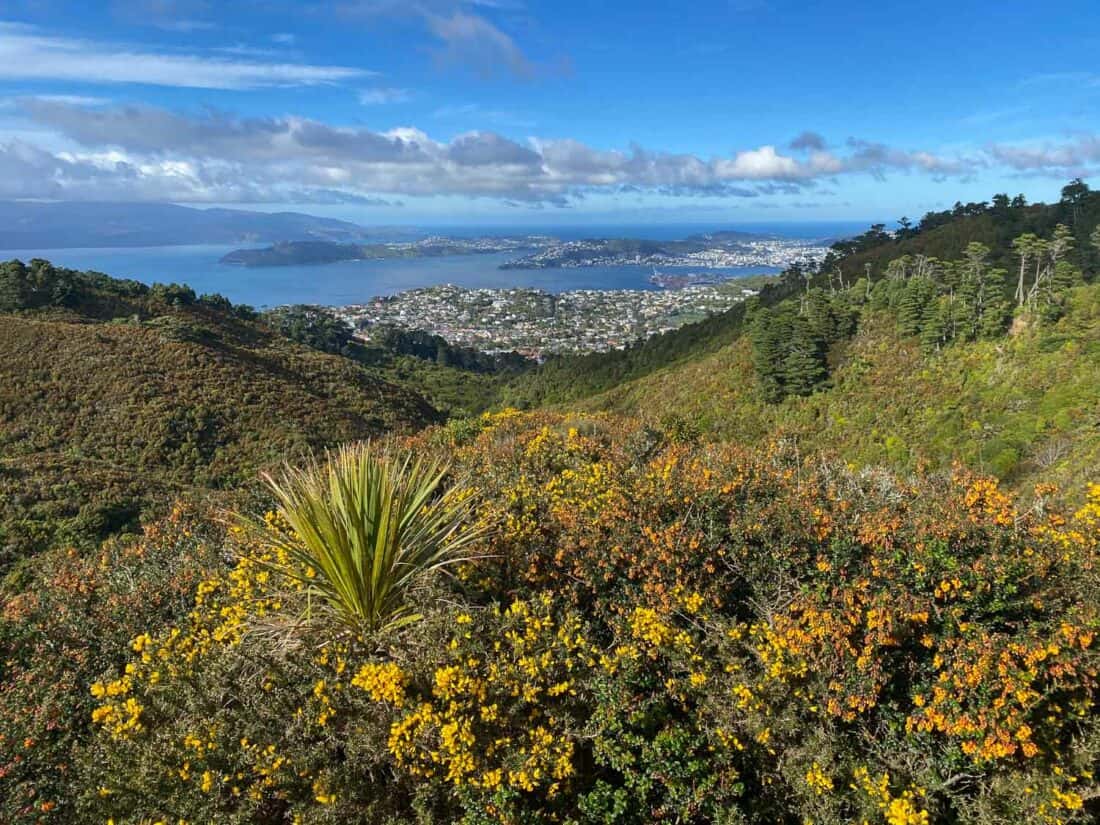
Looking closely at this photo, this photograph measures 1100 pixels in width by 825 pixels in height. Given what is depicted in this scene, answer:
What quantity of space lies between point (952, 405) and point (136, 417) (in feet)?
95.4

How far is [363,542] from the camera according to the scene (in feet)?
11.2

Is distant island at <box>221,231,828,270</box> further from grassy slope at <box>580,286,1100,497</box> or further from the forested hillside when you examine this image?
grassy slope at <box>580,286,1100,497</box>

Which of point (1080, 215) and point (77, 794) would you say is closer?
point (77, 794)

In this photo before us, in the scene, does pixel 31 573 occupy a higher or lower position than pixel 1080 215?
lower

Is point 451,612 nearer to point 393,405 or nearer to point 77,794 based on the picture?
point 77,794

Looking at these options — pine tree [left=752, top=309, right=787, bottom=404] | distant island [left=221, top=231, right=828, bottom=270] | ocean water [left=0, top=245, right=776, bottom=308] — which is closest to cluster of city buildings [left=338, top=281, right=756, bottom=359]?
ocean water [left=0, top=245, right=776, bottom=308]

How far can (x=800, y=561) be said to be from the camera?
3.54 meters

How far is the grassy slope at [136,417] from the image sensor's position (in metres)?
14.3

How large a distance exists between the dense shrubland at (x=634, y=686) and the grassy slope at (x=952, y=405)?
869 centimetres

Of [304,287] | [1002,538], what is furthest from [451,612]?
[304,287]

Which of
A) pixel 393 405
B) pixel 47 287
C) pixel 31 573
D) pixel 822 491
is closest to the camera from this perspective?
pixel 822 491

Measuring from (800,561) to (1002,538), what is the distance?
1081 mm

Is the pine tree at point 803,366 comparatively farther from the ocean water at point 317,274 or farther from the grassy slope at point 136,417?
the ocean water at point 317,274

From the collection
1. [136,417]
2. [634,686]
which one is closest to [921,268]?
Answer: [634,686]
